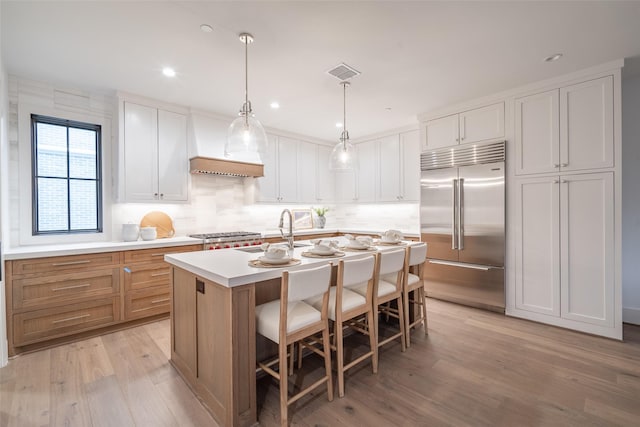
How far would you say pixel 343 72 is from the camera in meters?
2.83

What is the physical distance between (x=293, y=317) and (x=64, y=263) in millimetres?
2459

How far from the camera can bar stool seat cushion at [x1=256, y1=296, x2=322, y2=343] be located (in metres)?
1.71

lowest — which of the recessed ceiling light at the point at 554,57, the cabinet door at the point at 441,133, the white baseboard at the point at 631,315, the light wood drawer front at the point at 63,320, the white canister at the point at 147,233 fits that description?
the white baseboard at the point at 631,315

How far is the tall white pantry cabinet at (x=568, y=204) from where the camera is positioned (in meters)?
2.78

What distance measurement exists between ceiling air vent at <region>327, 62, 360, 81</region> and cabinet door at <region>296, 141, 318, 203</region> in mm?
2392

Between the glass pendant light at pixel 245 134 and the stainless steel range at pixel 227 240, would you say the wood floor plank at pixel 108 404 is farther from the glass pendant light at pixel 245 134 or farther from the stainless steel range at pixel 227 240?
the glass pendant light at pixel 245 134

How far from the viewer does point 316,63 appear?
8.77 feet

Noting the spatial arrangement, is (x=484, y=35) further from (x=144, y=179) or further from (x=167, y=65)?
(x=144, y=179)

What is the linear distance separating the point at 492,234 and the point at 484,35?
2175mm

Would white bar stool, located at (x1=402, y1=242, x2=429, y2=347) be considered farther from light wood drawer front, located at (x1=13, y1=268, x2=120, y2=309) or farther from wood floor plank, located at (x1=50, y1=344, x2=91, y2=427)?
light wood drawer front, located at (x1=13, y1=268, x2=120, y2=309)

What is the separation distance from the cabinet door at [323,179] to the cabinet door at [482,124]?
103 inches

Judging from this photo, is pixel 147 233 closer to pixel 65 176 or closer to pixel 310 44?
pixel 65 176

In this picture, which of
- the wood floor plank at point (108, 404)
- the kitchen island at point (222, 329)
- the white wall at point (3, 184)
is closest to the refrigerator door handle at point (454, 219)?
the kitchen island at point (222, 329)

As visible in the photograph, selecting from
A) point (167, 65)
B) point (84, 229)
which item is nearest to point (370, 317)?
point (167, 65)
